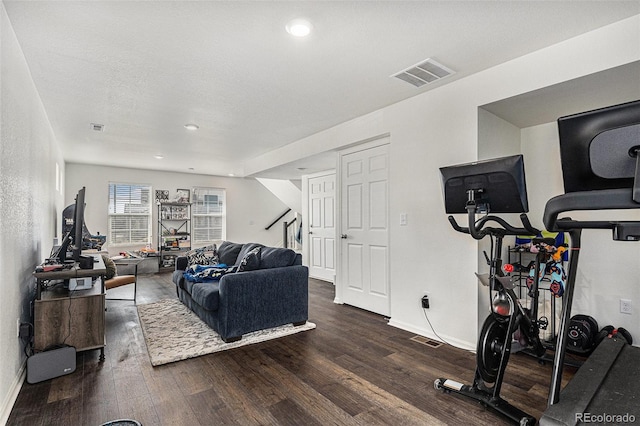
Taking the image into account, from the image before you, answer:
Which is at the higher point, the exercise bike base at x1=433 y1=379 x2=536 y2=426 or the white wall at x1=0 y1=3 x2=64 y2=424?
the white wall at x1=0 y1=3 x2=64 y2=424

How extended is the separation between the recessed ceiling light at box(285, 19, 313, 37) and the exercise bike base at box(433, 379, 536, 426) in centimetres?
249

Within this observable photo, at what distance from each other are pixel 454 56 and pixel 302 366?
8.82 ft

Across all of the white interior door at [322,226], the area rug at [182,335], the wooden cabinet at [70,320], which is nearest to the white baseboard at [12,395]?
the wooden cabinet at [70,320]

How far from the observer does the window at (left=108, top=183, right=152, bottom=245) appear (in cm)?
727

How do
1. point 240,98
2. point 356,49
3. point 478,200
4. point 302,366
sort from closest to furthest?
point 478,200 < point 356,49 < point 302,366 < point 240,98

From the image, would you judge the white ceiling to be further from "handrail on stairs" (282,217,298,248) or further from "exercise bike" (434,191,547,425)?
"handrail on stairs" (282,217,298,248)


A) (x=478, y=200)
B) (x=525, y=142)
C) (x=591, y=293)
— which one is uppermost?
(x=525, y=142)

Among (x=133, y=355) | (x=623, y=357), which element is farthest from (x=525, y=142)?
(x=133, y=355)

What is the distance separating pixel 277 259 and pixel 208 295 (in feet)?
2.55

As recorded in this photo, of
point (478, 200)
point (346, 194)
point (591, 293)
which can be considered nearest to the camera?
point (478, 200)

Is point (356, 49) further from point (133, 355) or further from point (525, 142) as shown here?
point (133, 355)

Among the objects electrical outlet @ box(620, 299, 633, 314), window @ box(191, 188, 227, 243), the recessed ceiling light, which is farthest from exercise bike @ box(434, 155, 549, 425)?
window @ box(191, 188, 227, 243)

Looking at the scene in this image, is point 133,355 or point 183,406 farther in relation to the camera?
point 133,355

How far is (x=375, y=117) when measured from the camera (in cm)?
373
